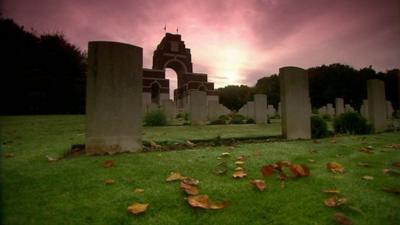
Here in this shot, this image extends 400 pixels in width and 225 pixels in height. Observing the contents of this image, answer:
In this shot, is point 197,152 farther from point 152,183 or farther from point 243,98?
point 243,98

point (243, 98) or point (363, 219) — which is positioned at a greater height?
point (243, 98)

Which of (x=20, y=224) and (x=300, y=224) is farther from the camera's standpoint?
(x=300, y=224)

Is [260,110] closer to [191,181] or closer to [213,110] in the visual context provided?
[213,110]

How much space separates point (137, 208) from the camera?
77.5 inches

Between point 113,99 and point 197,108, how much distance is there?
861 cm

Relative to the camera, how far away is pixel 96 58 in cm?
440

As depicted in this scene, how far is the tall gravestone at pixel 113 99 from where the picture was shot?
435 cm

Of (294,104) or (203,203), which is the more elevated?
(294,104)

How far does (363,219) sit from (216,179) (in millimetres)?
1298

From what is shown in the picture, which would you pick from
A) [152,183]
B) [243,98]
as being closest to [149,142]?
[152,183]

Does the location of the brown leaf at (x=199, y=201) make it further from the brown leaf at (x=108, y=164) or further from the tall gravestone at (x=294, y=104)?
the tall gravestone at (x=294, y=104)

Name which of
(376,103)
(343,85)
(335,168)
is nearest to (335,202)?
(335,168)

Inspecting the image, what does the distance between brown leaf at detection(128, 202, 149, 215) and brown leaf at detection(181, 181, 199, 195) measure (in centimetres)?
39

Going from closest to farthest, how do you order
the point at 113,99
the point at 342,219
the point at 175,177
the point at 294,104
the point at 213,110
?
the point at 342,219 < the point at 175,177 < the point at 113,99 < the point at 294,104 < the point at 213,110
